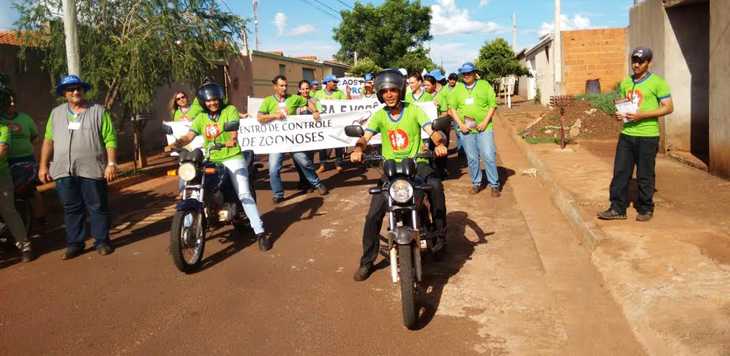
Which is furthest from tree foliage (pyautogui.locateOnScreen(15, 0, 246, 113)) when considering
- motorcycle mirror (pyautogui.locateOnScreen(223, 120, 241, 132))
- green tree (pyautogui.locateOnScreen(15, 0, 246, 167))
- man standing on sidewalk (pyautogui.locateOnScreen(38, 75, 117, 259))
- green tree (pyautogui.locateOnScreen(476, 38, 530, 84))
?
green tree (pyautogui.locateOnScreen(476, 38, 530, 84))

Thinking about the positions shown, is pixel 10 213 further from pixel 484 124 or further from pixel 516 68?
pixel 516 68

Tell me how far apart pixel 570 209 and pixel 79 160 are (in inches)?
219

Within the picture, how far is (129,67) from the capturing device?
1234cm

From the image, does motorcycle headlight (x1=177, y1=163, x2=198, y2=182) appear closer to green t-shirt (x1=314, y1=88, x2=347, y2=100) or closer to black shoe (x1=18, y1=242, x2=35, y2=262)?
black shoe (x1=18, y1=242, x2=35, y2=262)

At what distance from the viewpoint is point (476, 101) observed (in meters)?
8.64

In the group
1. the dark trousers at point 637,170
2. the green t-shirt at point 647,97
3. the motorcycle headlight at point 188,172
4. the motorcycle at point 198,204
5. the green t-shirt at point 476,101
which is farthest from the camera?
the green t-shirt at point 476,101

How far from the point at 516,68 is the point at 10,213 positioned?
32652 millimetres

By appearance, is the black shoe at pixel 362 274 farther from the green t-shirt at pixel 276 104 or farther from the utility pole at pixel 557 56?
the utility pole at pixel 557 56

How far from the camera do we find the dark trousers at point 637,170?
20.3ft

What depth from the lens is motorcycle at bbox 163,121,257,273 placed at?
5.59 m

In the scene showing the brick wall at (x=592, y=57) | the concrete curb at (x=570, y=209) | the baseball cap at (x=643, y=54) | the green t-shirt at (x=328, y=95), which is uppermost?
the brick wall at (x=592, y=57)

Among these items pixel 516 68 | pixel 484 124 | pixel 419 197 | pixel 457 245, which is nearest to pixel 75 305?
pixel 419 197

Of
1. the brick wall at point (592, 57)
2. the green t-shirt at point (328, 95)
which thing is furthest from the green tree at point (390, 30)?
the green t-shirt at point (328, 95)

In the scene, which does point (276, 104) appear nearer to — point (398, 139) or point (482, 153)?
point (482, 153)
